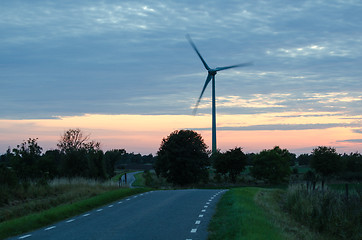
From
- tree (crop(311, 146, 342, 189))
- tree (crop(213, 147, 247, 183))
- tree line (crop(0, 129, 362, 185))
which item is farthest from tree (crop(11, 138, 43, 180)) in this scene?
tree (crop(311, 146, 342, 189))

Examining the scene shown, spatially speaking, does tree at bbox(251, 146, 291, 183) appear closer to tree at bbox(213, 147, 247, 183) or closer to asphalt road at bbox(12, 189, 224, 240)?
tree at bbox(213, 147, 247, 183)

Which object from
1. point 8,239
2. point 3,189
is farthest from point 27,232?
point 3,189

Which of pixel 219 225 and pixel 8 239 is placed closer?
pixel 8 239

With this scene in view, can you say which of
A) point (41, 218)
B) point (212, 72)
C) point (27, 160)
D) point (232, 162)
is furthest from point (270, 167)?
point (41, 218)

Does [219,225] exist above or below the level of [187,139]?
below

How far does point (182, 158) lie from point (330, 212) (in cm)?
4934

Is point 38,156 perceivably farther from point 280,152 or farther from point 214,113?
point 280,152

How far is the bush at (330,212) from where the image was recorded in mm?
21828

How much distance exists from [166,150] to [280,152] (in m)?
34.6

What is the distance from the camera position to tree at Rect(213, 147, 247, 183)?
8862 cm

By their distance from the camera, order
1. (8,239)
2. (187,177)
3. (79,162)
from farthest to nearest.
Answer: (187,177) < (79,162) < (8,239)

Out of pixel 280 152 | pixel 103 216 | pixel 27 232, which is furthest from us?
pixel 280 152

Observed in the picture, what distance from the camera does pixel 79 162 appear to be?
41.6 metres

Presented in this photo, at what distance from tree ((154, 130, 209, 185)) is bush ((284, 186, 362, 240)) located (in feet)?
149
